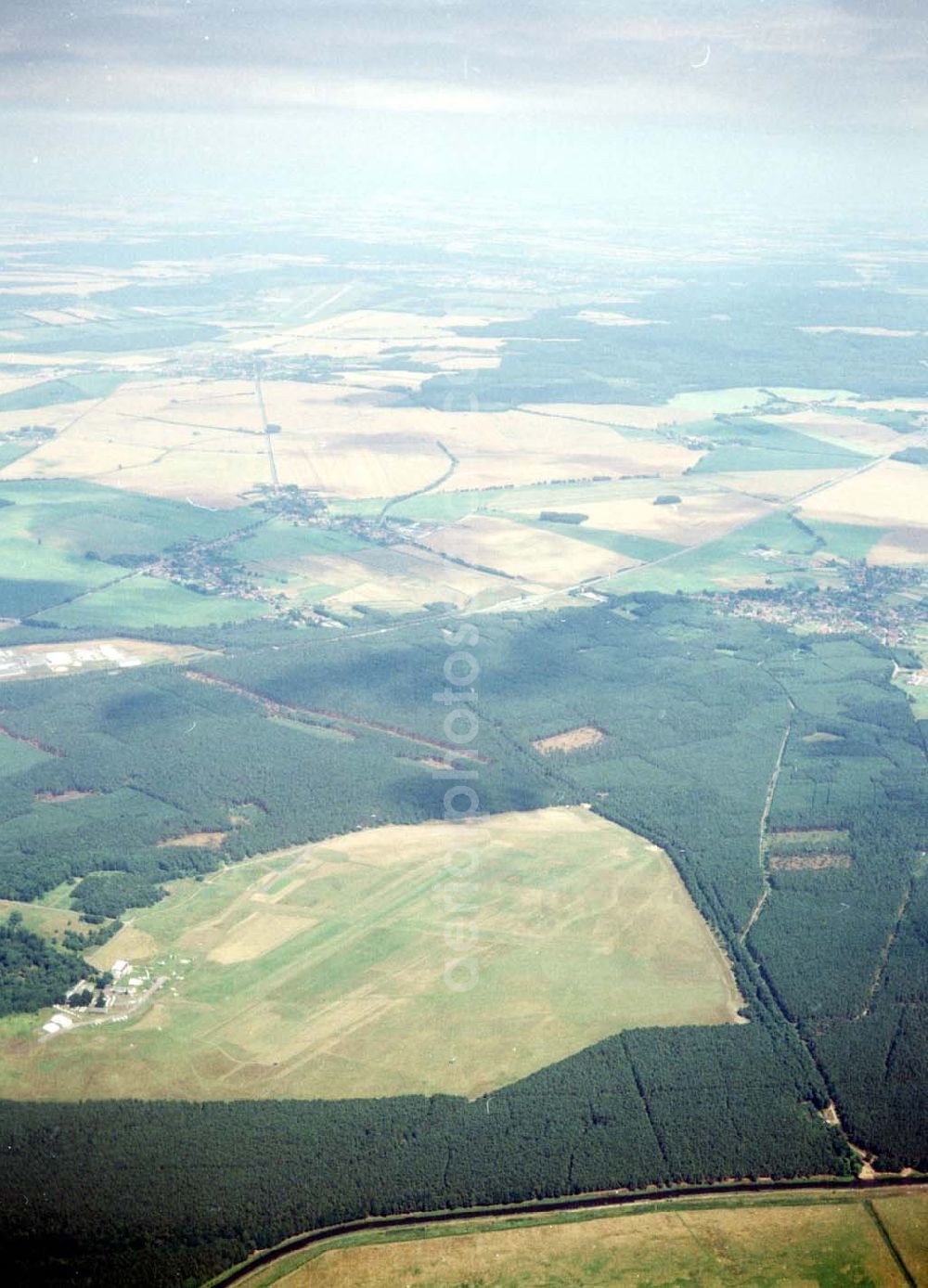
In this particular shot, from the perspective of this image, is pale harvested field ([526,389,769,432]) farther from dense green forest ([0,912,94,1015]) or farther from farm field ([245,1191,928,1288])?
farm field ([245,1191,928,1288])

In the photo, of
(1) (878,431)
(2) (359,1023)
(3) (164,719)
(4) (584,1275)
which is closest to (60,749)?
(3) (164,719)

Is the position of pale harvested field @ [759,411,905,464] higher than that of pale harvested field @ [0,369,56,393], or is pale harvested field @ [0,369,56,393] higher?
pale harvested field @ [759,411,905,464]

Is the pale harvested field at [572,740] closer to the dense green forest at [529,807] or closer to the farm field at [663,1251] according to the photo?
the dense green forest at [529,807]

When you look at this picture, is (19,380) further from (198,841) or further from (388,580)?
(198,841)

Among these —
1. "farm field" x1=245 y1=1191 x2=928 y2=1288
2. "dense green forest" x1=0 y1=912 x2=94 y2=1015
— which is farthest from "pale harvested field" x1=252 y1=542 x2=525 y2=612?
"farm field" x1=245 y1=1191 x2=928 y2=1288

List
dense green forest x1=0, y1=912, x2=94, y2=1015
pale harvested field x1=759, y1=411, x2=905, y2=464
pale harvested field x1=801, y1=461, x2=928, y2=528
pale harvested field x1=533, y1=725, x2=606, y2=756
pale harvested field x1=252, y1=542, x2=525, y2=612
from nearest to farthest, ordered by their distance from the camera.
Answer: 1. dense green forest x1=0, y1=912, x2=94, y2=1015
2. pale harvested field x1=533, y1=725, x2=606, y2=756
3. pale harvested field x1=252, y1=542, x2=525, y2=612
4. pale harvested field x1=801, y1=461, x2=928, y2=528
5. pale harvested field x1=759, y1=411, x2=905, y2=464

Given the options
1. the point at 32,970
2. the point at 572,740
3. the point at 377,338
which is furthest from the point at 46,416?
the point at 32,970
